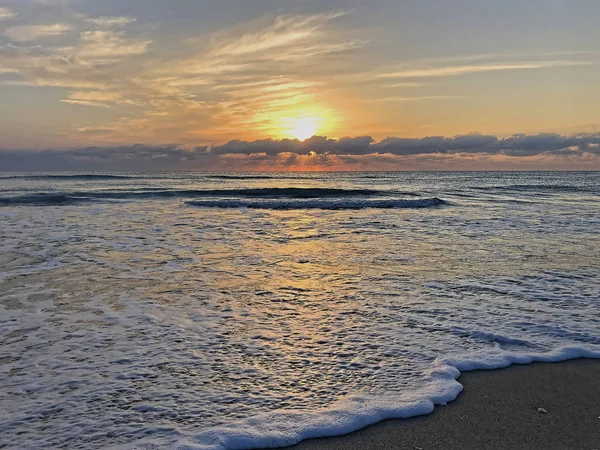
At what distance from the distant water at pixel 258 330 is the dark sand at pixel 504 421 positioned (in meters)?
0.14

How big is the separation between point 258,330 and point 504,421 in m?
2.62

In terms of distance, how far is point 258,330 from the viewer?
16.3 feet

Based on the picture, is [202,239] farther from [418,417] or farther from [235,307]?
[418,417]

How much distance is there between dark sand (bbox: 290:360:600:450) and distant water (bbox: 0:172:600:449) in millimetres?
137

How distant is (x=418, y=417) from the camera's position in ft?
11.1

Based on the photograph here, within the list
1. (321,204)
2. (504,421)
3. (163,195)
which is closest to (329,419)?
(504,421)

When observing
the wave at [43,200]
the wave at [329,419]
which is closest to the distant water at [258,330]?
the wave at [329,419]

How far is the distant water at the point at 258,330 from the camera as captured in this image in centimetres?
330

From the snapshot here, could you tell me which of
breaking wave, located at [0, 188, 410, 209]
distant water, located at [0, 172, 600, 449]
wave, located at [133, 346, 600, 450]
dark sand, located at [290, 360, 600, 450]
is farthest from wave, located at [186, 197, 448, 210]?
wave, located at [133, 346, 600, 450]

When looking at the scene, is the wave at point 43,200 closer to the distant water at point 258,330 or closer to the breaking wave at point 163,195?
the breaking wave at point 163,195

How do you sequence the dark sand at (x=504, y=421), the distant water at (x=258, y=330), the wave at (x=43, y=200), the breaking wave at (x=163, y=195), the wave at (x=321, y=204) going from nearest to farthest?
the dark sand at (x=504, y=421), the distant water at (x=258, y=330), the wave at (x=43, y=200), the wave at (x=321, y=204), the breaking wave at (x=163, y=195)

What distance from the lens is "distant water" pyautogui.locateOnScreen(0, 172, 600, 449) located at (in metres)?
3.30

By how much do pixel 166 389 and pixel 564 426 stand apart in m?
3.10

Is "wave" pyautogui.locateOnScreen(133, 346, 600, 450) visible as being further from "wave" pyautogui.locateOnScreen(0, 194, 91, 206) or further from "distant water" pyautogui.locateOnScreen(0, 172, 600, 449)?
"wave" pyautogui.locateOnScreen(0, 194, 91, 206)
